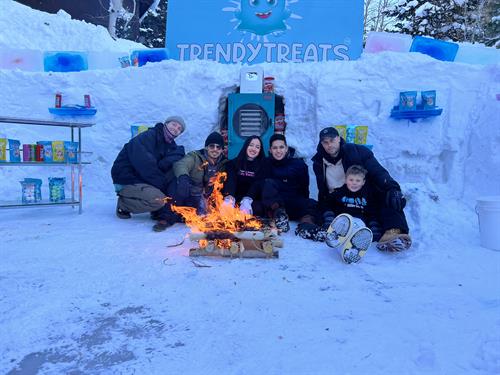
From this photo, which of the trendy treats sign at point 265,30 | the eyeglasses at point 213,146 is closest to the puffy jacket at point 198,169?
the eyeglasses at point 213,146

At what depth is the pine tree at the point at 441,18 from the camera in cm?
1570

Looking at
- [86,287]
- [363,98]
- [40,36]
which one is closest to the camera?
[86,287]

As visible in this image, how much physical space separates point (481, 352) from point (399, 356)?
0.36 meters

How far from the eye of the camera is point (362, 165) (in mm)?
3746

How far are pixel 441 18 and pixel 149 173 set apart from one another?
1700 cm

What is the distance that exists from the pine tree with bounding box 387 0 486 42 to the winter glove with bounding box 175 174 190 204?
52.3 feet

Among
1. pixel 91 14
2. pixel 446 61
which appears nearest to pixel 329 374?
pixel 446 61

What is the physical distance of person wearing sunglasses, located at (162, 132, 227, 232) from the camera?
14.1ft

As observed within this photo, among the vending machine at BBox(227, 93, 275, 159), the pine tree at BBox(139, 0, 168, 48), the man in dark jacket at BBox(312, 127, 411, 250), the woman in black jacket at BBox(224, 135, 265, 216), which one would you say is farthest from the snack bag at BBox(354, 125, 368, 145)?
the pine tree at BBox(139, 0, 168, 48)

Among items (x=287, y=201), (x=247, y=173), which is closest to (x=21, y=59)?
(x=247, y=173)

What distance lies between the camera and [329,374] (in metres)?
1.54

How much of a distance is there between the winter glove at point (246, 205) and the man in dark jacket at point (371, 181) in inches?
29.8

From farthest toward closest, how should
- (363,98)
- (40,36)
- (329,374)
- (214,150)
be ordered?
(40,36) → (363,98) → (214,150) → (329,374)

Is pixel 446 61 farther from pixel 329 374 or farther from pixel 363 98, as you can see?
pixel 329 374
